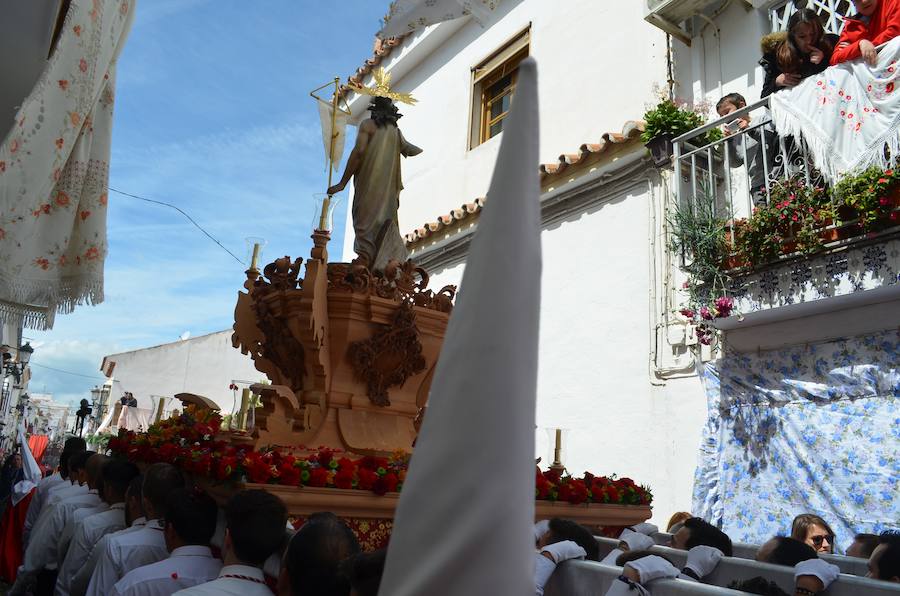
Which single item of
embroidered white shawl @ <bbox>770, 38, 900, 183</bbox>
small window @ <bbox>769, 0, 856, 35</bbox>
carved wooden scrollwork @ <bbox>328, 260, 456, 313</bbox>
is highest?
small window @ <bbox>769, 0, 856, 35</bbox>

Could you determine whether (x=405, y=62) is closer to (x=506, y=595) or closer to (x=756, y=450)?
(x=756, y=450)

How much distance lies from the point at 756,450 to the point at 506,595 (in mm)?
5887

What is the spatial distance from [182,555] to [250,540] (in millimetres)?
673

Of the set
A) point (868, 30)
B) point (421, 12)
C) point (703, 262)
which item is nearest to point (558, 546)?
point (421, 12)

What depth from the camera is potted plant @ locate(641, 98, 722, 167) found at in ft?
23.6

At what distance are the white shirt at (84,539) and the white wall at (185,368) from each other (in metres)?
25.5

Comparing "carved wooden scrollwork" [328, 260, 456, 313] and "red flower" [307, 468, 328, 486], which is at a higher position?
"carved wooden scrollwork" [328, 260, 456, 313]

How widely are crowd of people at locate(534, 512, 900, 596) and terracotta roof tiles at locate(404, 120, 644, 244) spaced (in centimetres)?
365

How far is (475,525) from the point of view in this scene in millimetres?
856

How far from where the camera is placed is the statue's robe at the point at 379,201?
208 inches

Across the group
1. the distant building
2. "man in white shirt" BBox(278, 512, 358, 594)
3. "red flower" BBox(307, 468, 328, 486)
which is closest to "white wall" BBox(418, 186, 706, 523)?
"red flower" BBox(307, 468, 328, 486)

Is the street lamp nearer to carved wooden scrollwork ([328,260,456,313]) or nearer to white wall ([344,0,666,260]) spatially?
white wall ([344,0,666,260])

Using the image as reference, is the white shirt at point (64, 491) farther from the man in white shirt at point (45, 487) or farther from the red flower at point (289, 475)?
the red flower at point (289, 475)

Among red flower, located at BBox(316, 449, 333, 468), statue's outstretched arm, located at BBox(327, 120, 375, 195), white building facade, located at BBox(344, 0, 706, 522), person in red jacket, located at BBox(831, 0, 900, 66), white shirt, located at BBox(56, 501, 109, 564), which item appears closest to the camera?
red flower, located at BBox(316, 449, 333, 468)
